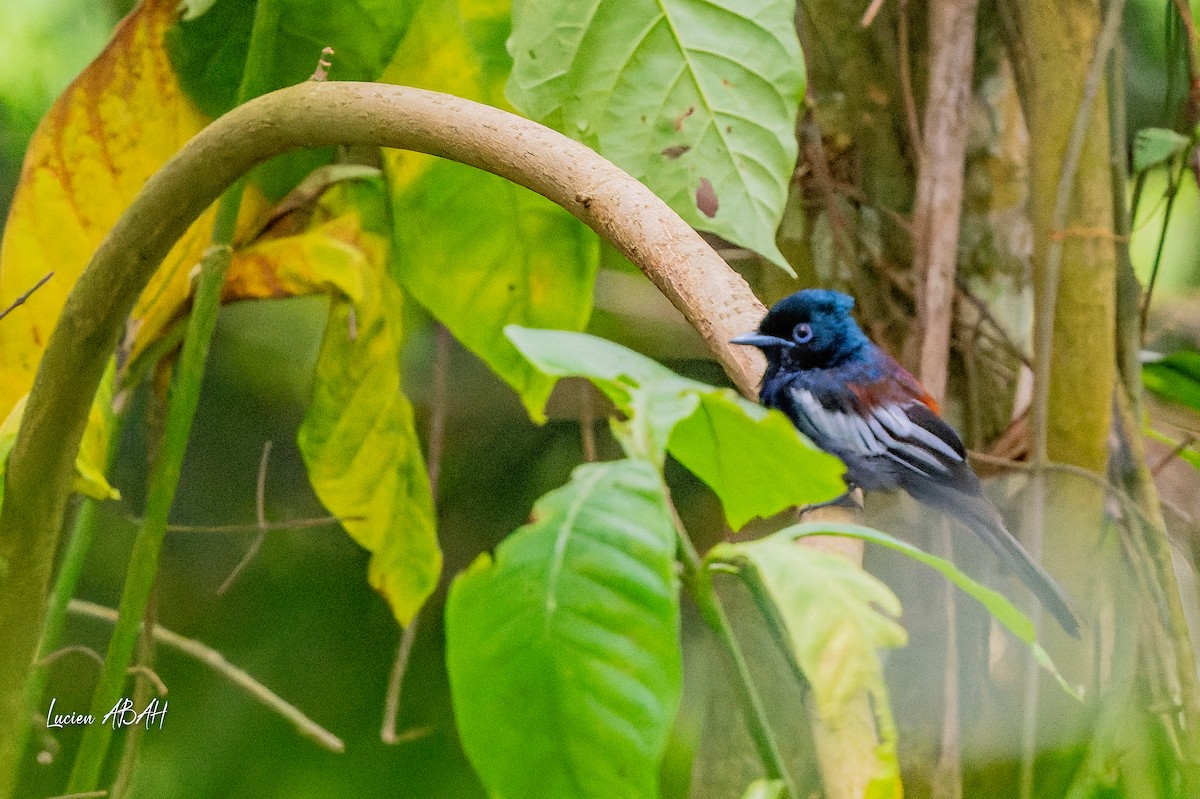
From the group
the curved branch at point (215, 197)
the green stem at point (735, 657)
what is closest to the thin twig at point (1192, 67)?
the curved branch at point (215, 197)

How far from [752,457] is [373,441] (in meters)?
1.05

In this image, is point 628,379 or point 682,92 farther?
point 682,92

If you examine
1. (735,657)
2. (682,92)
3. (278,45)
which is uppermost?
(278,45)

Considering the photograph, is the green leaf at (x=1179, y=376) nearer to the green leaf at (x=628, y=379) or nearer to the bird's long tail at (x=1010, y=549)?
the bird's long tail at (x=1010, y=549)

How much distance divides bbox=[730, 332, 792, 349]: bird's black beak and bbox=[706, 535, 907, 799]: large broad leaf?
373 millimetres

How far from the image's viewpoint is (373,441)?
1.40 meters

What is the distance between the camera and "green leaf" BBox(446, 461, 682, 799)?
37cm

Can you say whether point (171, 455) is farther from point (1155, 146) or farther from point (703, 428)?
point (1155, 146)

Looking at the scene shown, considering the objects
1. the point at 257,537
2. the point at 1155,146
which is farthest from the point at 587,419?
the point at 1155,146

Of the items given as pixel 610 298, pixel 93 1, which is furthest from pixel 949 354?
pixel 93 1

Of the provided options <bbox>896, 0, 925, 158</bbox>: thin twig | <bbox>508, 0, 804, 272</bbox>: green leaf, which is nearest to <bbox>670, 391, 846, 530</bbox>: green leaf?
<bbox>508, 0, 804, 272</bbox>: green leaf

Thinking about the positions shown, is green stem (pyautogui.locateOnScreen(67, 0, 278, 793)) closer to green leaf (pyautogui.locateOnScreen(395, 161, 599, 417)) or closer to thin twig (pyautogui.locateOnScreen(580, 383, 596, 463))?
green leaf (pyautogui.locateOnScreen(395, 161, 599, 417))

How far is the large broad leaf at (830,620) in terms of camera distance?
34 centimetres

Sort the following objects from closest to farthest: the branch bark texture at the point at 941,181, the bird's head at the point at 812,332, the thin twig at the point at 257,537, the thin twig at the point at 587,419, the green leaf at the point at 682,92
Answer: the green leaf at the point at 682,92 < the bird's head at the point at 812,332 < the branch bark texture at the point at 941,181 < the thin twig at the point at 587,419 < the thin twig at the point at 257,537
